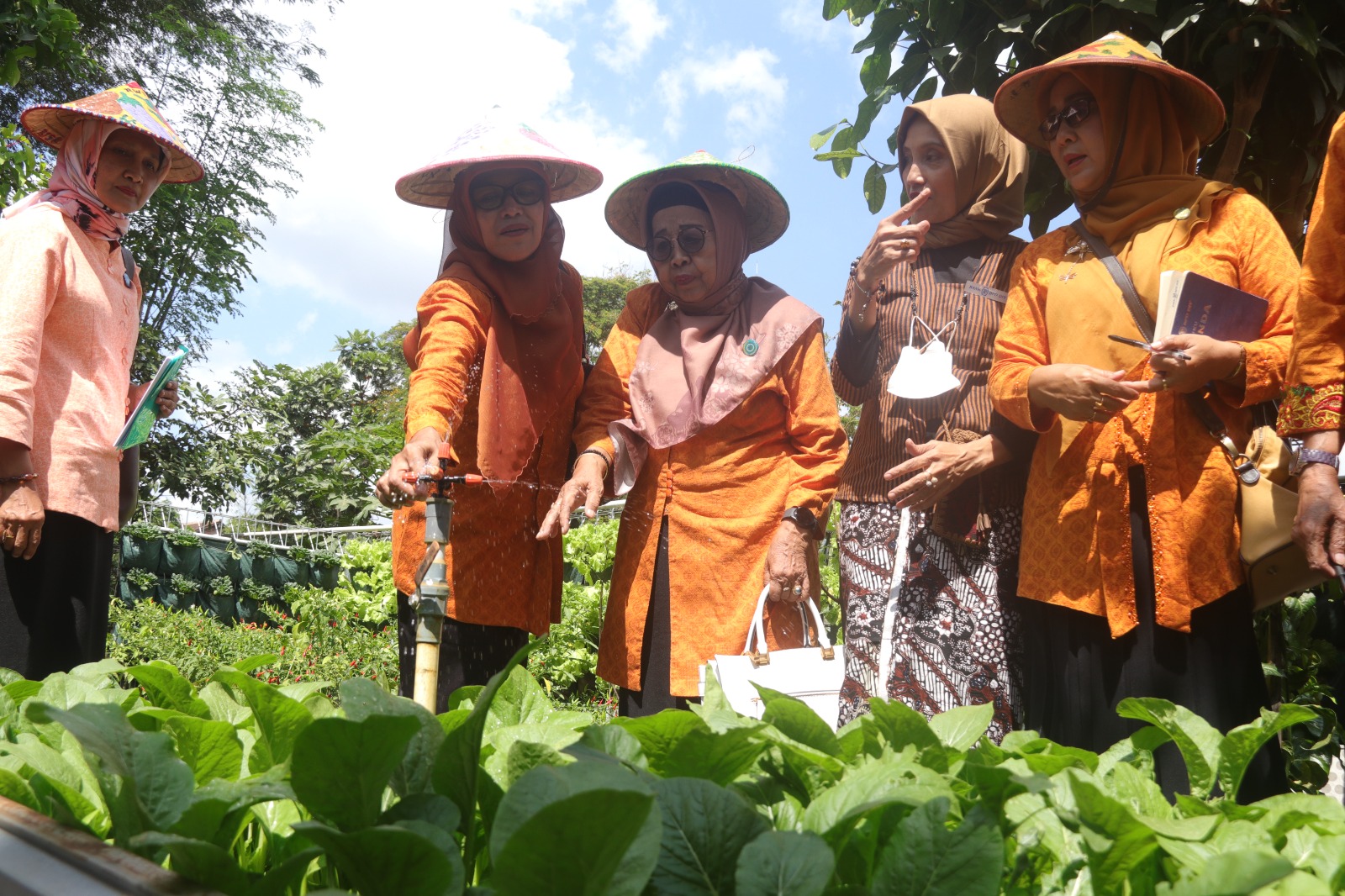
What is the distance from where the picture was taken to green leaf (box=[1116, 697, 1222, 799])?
3.16 feet

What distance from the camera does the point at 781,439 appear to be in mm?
2963

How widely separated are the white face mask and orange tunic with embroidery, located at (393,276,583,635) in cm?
97

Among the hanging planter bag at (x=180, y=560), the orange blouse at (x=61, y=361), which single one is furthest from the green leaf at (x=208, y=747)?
the hanging planter bag at (x=180, y=560)

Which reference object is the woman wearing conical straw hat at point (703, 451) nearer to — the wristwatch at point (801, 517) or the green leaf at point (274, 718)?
the wristwatch at point (801, 517)

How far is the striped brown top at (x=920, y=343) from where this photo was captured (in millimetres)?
2650

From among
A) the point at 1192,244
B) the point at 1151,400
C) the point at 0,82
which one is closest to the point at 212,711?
the point at 1151,400

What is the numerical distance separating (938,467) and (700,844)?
1.85 m

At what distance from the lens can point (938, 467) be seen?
2414 mm

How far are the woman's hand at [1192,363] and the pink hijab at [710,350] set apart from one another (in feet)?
3.43

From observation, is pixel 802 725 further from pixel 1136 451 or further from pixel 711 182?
pixel 711 182

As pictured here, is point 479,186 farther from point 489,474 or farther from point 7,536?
point 7,536

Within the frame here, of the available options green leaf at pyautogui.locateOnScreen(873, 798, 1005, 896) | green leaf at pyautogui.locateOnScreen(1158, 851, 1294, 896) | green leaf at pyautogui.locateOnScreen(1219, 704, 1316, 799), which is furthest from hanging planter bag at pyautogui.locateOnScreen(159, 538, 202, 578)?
green leaf at pyautogui.locateOnScreen(1158, 851, 1294, 896)

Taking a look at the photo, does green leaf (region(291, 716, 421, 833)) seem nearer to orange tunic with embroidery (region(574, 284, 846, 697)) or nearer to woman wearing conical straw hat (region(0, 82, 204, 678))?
orange tunic with embroidery (region(574, 284, 846, 697))

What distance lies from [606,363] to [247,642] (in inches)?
214
